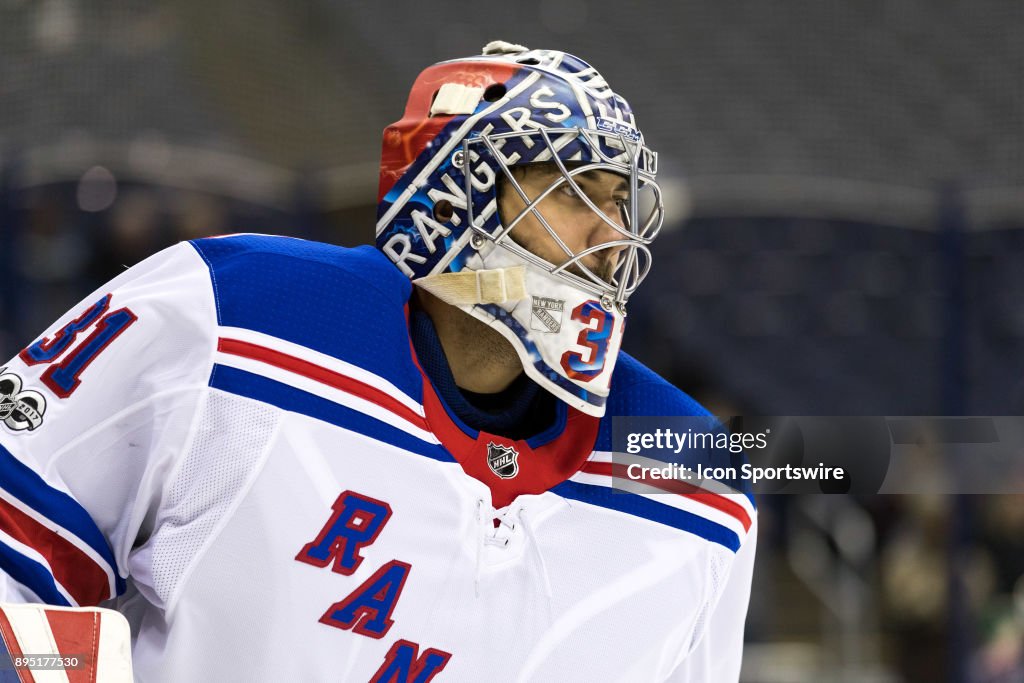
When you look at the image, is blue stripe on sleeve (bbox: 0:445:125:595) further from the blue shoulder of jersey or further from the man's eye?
the man's eye

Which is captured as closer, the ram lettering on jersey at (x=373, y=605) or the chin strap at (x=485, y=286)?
the ram lettering on jersey at (x=373, y=605)

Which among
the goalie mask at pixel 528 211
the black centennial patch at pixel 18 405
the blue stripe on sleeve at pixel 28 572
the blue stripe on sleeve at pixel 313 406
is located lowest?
the blue stripe on sleeve at pixel 28 572

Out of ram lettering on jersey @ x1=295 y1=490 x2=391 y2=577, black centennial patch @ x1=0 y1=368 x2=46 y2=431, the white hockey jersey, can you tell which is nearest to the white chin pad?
the white hockey jersey

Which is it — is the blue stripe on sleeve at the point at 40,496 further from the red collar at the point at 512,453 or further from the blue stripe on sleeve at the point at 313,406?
the red collar at the point at 512,453

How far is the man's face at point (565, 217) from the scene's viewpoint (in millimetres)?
1656

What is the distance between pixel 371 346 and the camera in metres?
1.47

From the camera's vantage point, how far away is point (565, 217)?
5.45 feet

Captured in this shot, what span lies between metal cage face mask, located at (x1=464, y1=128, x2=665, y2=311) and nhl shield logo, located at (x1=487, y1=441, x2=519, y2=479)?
0.23 metres

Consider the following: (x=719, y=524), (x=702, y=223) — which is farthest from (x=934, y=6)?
(x=719, y=524)

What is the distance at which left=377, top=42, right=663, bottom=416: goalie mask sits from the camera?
162 centimetres

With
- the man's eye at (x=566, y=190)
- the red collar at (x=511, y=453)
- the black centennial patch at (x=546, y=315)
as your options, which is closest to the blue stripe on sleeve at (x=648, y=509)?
the red collar at (x=511, y=453)

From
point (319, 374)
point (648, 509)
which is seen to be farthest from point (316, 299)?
point (648, 509)

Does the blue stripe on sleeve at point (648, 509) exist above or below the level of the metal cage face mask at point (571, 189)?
below

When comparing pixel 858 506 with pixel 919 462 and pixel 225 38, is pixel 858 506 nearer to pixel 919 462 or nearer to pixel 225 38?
pixel 919 462
